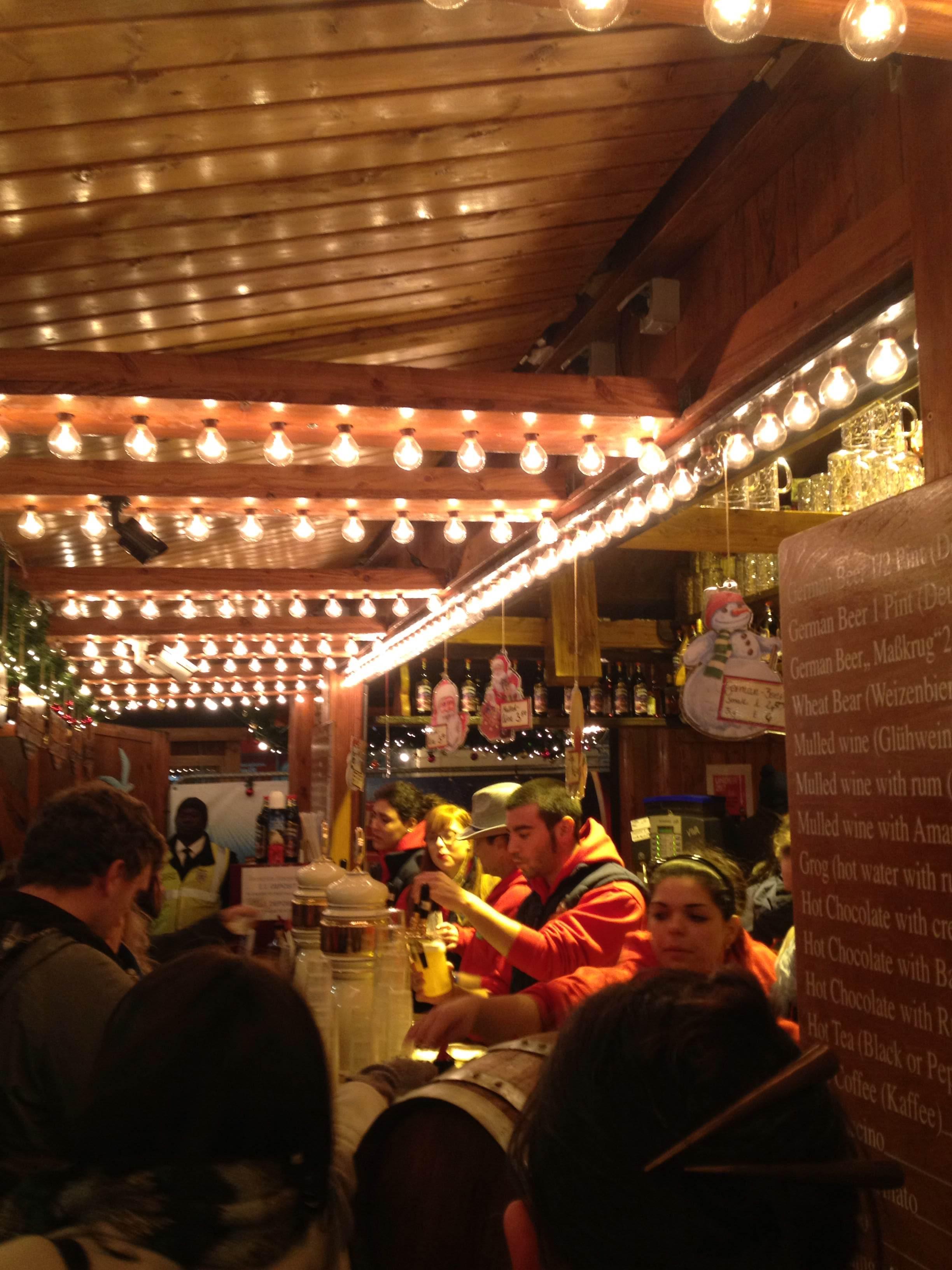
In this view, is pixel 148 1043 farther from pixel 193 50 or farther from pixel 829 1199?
pixel 193 50

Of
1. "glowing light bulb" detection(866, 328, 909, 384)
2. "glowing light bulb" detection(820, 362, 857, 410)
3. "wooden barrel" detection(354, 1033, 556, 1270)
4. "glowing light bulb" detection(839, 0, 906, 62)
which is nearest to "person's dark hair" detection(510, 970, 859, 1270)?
"wooden barrel" detection(354, 1033, 556, 1270)

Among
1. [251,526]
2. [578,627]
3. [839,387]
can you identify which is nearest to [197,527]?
[251,526]

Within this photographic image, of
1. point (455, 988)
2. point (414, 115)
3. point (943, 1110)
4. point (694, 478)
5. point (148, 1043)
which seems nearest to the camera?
point (148, 1043)

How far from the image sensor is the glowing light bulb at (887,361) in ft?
9.00

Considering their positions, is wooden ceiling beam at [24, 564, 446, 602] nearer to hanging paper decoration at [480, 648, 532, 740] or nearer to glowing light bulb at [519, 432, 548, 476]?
hanging paper decoration at [480, 648, 532, 740]

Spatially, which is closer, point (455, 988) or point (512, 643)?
point (455, 988)

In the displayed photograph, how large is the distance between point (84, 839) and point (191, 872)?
616 cm

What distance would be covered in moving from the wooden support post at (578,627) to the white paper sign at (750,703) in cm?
474

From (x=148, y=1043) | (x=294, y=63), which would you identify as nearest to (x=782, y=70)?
(x=294, y=63)

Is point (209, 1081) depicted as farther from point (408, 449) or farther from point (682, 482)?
point (682, 482)

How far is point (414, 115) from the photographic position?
114 inches

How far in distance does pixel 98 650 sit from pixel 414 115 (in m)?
6.52

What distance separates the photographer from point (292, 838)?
9.20 m

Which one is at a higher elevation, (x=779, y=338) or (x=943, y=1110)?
(x=779, y=338)
